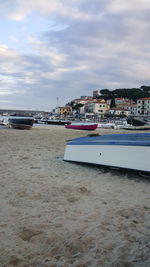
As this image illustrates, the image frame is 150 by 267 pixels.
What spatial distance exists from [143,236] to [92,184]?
222cm

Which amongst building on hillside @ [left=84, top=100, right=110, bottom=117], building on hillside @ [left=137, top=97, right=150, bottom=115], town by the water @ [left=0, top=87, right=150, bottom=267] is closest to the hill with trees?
building on hillside @ [left=84, top=100, right=110, bottom=117]

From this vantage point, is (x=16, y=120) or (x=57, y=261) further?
(x=16, y=120)

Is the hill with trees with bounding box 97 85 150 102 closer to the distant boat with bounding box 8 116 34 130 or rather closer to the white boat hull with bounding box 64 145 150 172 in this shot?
the distant boat with bounding box 8 116 34 130

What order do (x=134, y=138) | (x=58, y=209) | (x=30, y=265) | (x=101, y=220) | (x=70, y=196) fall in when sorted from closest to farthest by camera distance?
(x=30, y=265) → (x=101, y=220) → (x=58, y=209) → (x=70, y=196) → (x=134, y=138)

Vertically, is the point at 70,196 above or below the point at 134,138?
below

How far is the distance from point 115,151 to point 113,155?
12cm

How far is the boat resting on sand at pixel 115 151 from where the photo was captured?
5590 millimetres

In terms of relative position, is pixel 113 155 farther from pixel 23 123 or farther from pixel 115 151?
pixel 23 123

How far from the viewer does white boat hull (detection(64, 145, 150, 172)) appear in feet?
18.3

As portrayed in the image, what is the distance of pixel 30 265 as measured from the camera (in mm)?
2326

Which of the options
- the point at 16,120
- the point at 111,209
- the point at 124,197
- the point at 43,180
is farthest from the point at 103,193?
the point at 16,120

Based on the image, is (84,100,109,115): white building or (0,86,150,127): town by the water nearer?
(0,86,150,127): town by the water

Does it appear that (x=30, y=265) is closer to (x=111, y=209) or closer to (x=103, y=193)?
(x=111, y=209)

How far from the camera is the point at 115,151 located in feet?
20.2
